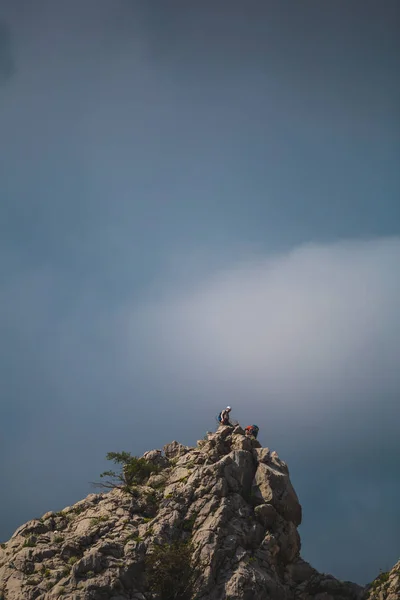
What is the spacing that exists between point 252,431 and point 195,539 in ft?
69.4

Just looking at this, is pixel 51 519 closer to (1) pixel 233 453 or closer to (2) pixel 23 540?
(2) pixel 23 540

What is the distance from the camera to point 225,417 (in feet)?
267

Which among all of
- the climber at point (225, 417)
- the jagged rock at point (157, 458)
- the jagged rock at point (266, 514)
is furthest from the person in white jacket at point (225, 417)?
the jagged rock at point (266, 514)

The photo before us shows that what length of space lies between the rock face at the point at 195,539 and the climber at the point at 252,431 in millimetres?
2339

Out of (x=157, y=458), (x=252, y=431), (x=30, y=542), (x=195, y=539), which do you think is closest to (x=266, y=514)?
(x=195, y=539)

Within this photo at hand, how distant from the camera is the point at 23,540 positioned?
61906 millimetres

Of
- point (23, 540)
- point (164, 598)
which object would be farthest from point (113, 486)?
point (164, 598)

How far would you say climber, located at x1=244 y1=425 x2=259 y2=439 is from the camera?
257 ft

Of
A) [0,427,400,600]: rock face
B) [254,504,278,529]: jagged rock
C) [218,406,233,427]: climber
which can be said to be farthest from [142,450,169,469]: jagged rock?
[254,504,278,529]: jagged rock

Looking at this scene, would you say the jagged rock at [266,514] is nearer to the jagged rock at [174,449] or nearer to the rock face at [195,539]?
the rock face at [195,539]

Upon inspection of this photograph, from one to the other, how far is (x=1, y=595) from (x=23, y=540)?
8.47m

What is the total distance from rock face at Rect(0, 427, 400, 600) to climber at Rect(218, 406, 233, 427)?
449 cm

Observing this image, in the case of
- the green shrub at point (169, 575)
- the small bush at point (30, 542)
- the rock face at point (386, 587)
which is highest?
the rock face at point (386, 587)

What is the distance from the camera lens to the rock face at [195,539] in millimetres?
55281
